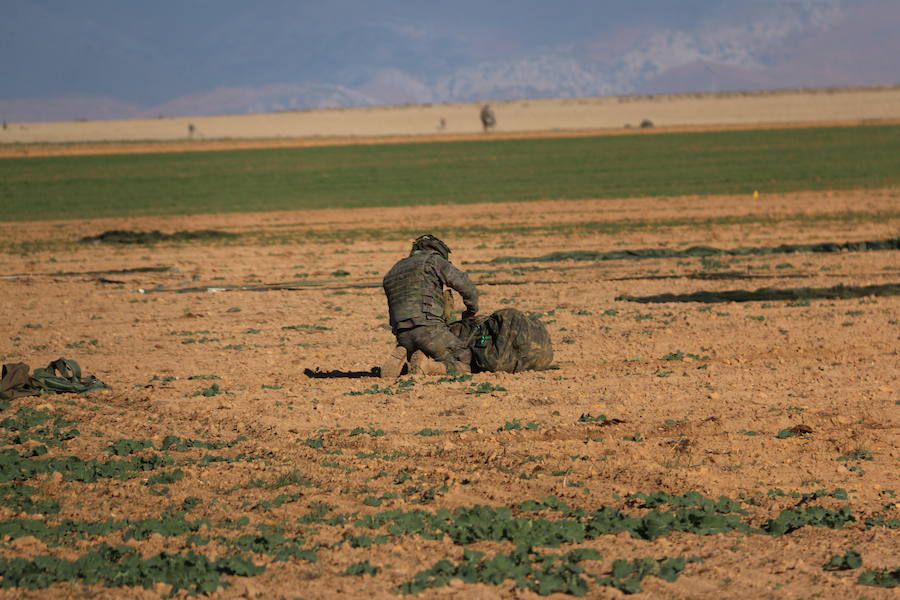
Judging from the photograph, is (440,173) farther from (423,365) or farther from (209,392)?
(209,392)

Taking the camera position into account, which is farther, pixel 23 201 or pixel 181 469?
pixel 23 201

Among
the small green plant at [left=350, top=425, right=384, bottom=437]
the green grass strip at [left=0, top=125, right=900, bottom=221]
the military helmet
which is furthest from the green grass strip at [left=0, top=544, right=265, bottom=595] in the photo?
the green grass strip at [left=0, top=125, right=900, bottom=221]

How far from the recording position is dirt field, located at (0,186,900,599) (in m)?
7.00

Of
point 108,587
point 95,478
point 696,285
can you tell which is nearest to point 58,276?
point 696,285

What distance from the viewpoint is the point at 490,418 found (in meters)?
10.0

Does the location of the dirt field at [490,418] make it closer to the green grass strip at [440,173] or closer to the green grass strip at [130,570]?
the green grass strip at [130,570]

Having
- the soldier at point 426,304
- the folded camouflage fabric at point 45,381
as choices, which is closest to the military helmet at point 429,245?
the soldier at point 426,304

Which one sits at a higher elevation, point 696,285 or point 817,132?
point 817,132

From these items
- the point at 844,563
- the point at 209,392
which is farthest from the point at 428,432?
the point at 844,563

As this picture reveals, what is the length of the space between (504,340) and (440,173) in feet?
125

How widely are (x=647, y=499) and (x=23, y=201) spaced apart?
35811mm

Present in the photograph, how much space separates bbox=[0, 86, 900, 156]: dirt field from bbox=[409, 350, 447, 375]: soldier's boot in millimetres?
67287

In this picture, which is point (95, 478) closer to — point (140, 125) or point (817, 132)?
point (817, 132)

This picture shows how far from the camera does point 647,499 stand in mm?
7746
